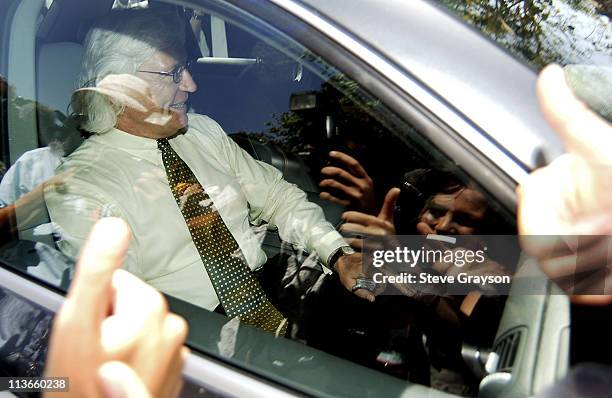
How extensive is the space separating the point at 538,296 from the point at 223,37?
3.80 feet

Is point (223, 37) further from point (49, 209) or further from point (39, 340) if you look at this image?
point (39, 340)

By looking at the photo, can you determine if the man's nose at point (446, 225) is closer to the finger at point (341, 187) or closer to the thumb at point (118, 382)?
the finger at point (341, 187)

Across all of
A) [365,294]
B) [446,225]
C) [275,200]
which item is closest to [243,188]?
[275,200]

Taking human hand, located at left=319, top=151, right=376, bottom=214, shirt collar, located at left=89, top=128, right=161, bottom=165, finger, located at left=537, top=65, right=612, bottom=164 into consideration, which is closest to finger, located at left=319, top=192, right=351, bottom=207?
human hand, located at left=319, top=151, right=376, bottom=214

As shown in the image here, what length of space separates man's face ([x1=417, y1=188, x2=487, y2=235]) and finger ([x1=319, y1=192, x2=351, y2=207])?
0.37 meters

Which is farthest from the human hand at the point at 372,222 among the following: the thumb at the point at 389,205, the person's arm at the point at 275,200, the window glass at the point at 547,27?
the window glass at the point at 547,27

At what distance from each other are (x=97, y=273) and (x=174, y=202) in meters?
1.09

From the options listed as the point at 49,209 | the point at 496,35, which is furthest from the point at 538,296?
the point at 49,209

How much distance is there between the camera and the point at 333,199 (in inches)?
69.5

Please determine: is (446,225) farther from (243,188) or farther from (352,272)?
(243,188)

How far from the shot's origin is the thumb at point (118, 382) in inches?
28.8

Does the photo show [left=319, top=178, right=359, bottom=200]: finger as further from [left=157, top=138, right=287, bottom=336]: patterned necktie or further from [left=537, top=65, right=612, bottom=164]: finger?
[left=537, top=65, right=612, bottom=164]: finger

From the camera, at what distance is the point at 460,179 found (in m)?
1.08

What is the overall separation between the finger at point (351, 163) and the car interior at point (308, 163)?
2 centimetres
